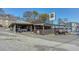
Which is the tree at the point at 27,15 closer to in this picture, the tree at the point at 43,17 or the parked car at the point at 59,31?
the tree at the point at 43,17

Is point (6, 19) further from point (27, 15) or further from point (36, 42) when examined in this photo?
point (36, 42)

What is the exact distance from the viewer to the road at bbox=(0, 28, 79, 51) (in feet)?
23.7

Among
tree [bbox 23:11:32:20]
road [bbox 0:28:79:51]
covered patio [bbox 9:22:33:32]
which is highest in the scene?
tree [bbox 23:11:32:20]

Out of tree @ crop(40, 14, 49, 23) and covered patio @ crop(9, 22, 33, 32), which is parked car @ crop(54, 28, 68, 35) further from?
covered patio @ crop(9, 22, 33, 32)

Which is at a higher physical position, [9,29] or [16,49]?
[9,29]

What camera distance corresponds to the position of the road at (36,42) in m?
7.22

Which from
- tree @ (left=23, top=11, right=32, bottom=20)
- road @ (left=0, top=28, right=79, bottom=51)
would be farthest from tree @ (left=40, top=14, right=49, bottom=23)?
road @ (left=0, top=28, right=79, bottom=51)

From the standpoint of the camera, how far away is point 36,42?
23.9 ft

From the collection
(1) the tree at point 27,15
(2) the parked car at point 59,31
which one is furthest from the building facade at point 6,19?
(2) the parked car at point 59,31
